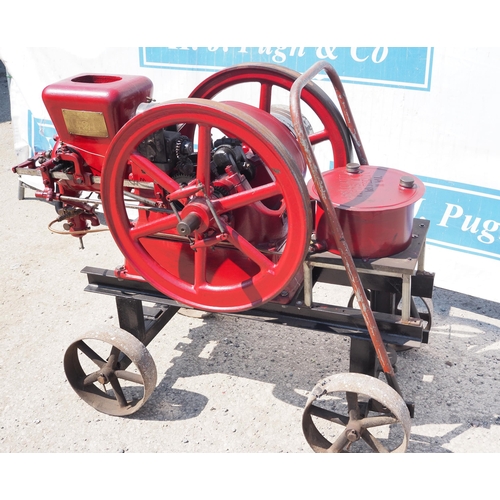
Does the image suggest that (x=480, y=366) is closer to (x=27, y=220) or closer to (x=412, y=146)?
(x=412, y=146)

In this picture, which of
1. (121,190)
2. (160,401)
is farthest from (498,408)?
(121,190)

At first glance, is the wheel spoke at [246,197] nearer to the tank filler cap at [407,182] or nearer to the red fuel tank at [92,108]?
the tank filler cap at [407,182]

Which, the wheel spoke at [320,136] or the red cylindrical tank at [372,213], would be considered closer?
the red cylindrical tank at [372,213]

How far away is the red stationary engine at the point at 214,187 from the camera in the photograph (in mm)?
2143

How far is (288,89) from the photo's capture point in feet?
8.48

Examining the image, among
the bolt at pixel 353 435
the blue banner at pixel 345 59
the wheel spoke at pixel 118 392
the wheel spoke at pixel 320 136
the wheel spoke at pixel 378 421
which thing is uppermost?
the blue banner at pixel 345 59

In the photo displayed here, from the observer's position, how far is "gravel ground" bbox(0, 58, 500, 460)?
8.59ft

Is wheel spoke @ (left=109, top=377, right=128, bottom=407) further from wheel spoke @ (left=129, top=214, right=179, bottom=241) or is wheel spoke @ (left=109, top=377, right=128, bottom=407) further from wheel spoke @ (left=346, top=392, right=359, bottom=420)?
wheel spoke @ (left=346, top=392, right=359, bottom=420)

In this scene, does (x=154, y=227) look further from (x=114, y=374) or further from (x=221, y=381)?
(x=221, y=381)

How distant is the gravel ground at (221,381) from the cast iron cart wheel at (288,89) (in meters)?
1.13

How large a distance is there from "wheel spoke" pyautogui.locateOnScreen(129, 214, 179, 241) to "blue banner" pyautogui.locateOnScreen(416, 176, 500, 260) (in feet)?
6.26

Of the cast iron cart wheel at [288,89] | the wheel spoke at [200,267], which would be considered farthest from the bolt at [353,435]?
the cast iron cart wheel at [288,89]

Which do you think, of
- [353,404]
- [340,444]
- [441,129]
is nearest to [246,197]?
[353,404]

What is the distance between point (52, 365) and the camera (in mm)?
3125
